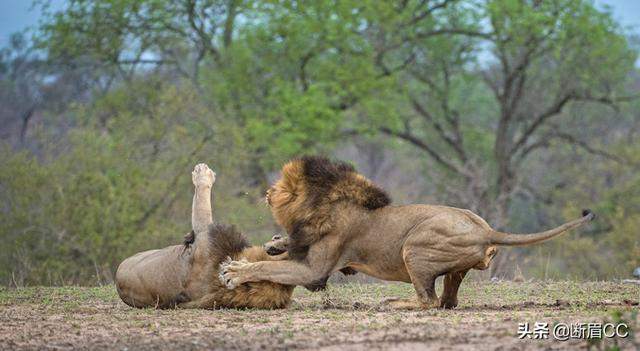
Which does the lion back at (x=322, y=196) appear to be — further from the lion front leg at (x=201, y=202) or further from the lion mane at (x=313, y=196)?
the lion front leg at (x=201, y=202)

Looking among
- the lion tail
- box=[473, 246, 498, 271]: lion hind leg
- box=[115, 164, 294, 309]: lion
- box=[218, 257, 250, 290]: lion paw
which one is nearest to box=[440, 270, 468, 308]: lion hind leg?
box=[473, 246, 498, 271]: lion hind leg

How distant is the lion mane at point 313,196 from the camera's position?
7727mm

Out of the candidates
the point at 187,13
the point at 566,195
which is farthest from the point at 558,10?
the point at 187,13

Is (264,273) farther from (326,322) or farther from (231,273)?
(326,322)

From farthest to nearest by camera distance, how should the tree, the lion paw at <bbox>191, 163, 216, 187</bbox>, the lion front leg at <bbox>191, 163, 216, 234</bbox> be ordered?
1. the tree
2. the lion paw at <bbox>191, 163, 216, 187</bbox>
3. the lion front leg at <bbox>191, 163, 216, 234</bbox>

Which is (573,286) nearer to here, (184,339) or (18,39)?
(184,339)

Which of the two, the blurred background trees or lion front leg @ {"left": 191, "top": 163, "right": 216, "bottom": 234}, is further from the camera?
the blurred background trees

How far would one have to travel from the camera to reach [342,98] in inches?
1086

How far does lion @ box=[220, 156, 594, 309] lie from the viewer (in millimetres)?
7453

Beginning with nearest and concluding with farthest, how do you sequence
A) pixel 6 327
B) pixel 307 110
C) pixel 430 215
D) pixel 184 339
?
pixel 184 339 → pixel 6 327 → pixel 430 215 → pixel 307 110

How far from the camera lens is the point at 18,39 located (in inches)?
1342

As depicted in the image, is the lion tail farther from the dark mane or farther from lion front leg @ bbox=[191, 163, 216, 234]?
lion front leg @ bbox=[191, 163, 216, 234]

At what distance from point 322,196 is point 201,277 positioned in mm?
1044

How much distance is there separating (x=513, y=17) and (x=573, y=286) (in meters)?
18.3
